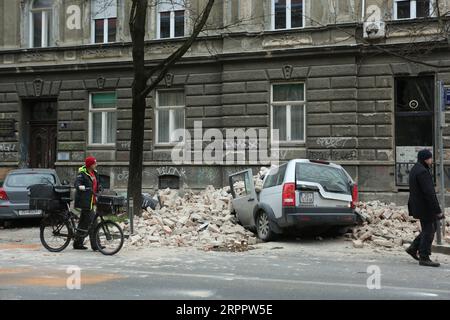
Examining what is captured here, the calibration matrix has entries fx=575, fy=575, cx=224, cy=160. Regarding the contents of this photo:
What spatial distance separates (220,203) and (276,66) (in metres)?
8.13

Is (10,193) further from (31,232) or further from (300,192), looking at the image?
(300,192)

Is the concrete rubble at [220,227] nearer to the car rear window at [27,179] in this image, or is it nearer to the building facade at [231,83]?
the car rear window at [27,179]

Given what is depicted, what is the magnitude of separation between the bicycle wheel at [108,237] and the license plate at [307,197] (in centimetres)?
366

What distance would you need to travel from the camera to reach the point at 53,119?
82.0ft

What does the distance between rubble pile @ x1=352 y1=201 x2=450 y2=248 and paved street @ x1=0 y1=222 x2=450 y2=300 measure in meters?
0.50

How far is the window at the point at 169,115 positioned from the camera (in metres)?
23.0

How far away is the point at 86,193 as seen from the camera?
36.9 feet

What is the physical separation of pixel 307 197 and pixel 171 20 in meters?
13.7

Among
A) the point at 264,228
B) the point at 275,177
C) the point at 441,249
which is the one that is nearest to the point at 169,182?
the point at 264,228

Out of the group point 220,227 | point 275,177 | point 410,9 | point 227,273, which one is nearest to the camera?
point 227,273

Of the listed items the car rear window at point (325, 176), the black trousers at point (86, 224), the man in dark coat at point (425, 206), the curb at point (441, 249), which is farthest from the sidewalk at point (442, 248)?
the black trousers at point (86, 224)

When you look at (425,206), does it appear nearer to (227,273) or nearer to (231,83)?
(227,273)

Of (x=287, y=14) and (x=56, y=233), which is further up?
(x=287, y=14)

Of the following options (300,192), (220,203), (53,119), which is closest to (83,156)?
(53,119)
